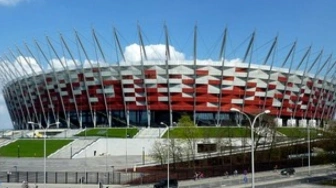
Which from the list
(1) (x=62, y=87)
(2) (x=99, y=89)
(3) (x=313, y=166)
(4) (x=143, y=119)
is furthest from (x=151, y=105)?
(3) (x=313, y=166)

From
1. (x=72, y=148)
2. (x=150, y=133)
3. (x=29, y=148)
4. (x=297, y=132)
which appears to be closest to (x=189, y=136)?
(x=72, y=148)

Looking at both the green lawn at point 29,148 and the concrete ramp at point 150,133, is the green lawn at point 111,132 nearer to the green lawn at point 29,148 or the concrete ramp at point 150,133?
the concrete ramp at point 150,133

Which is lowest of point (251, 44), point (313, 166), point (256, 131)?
point (313, 166)

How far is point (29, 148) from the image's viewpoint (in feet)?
292

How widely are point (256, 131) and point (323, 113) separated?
6024 centimetres

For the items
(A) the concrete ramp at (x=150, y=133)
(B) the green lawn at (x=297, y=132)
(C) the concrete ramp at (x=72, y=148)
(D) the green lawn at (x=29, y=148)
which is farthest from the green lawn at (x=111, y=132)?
(B) the green lawn at (x=297, y=132)

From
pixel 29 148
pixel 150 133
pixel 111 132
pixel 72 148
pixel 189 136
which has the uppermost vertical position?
pixel 189 136

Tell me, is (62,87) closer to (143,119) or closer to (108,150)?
(143,119)

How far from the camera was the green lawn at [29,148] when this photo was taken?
84312 mm

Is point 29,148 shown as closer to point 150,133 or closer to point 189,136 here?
point 150,133

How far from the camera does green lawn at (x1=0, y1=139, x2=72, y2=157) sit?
277ft

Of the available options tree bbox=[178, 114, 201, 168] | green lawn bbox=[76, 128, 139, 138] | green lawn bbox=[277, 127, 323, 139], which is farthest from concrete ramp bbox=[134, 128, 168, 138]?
green lawn bbox=[277, 127, 323, 139]

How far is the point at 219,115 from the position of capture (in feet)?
376

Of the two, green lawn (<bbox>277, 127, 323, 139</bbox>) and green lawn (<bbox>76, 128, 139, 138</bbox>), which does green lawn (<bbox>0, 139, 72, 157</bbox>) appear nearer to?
green lawn (<bbox>76, 128, 139, 138</bbox>)
